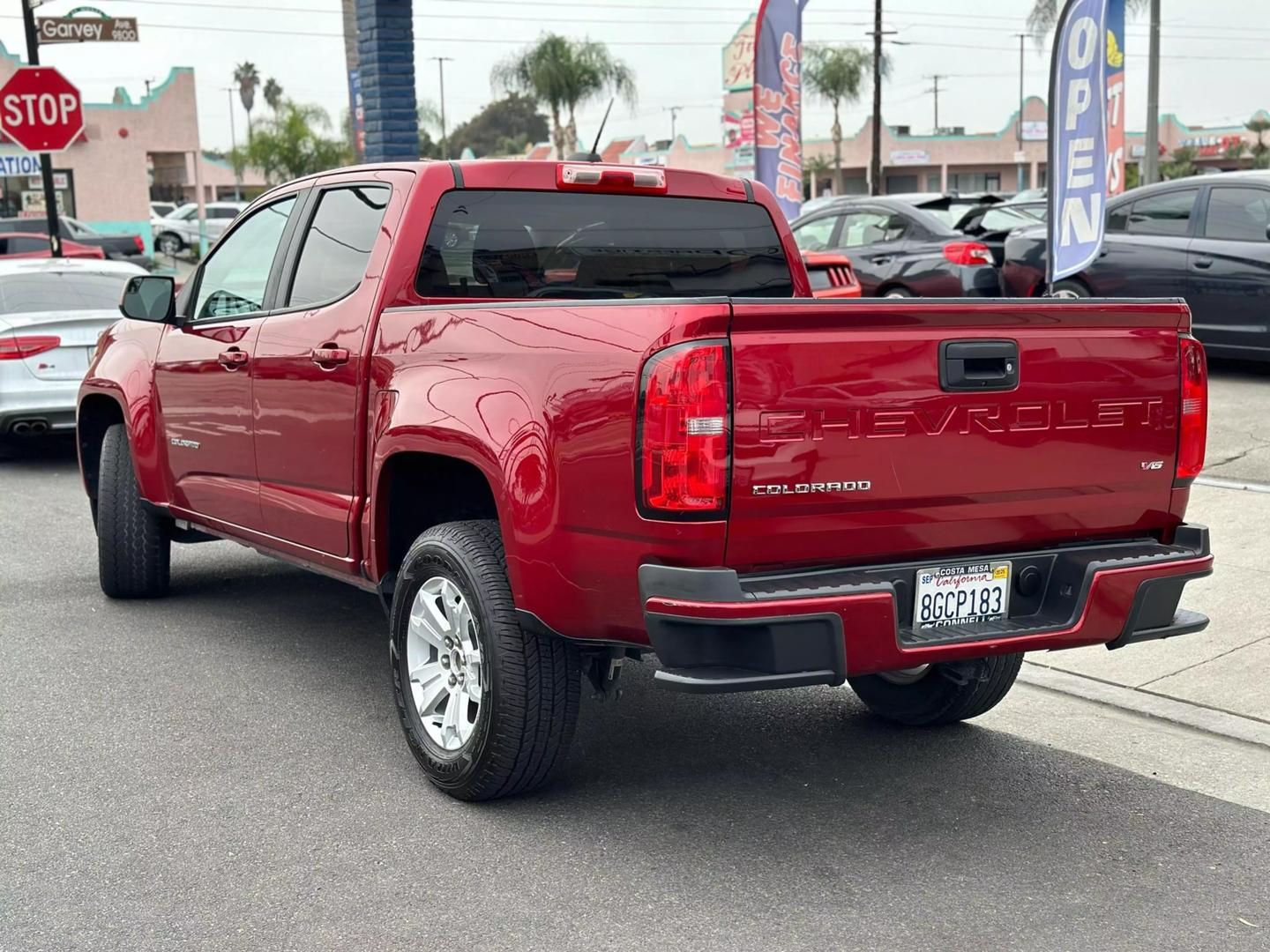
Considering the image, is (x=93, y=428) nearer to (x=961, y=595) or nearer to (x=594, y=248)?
(x=594, y=248)

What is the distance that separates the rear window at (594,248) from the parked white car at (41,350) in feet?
19.5

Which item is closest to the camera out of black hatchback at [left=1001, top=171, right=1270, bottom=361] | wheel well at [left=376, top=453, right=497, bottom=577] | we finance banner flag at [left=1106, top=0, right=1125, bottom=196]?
wheel well at [left=376, top=453, right=497, bottom=577]

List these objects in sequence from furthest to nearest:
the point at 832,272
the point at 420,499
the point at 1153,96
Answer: the point at 1153,96
the point at 832,272
the point at 420,499

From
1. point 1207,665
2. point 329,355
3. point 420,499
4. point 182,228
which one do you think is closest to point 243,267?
point 329,355

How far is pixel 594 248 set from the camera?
208 inches

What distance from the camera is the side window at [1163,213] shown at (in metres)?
12.3

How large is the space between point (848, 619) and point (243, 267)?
338 centimetres

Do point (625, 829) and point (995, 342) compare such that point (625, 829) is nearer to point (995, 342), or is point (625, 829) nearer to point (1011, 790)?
point (1011, 790)

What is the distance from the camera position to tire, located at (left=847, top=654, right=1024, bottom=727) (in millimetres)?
4992

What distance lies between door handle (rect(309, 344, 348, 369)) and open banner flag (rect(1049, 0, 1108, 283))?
4.77 m

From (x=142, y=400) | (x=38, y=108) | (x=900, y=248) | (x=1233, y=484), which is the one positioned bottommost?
(x=1233, y=484)

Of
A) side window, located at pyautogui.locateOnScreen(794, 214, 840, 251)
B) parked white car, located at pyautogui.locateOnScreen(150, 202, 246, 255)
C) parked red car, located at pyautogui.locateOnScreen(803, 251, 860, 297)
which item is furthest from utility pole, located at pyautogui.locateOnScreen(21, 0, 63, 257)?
parked white car, located at pyautogui.locateOnScreen(150, 202, 246, 255)

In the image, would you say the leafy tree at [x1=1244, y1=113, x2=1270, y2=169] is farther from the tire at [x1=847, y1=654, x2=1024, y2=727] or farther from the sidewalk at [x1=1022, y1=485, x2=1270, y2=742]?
the tire at [x1=847, y1=654, x2=1024, y2=727]

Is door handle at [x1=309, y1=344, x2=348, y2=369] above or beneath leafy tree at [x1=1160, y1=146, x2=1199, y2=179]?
beneath
